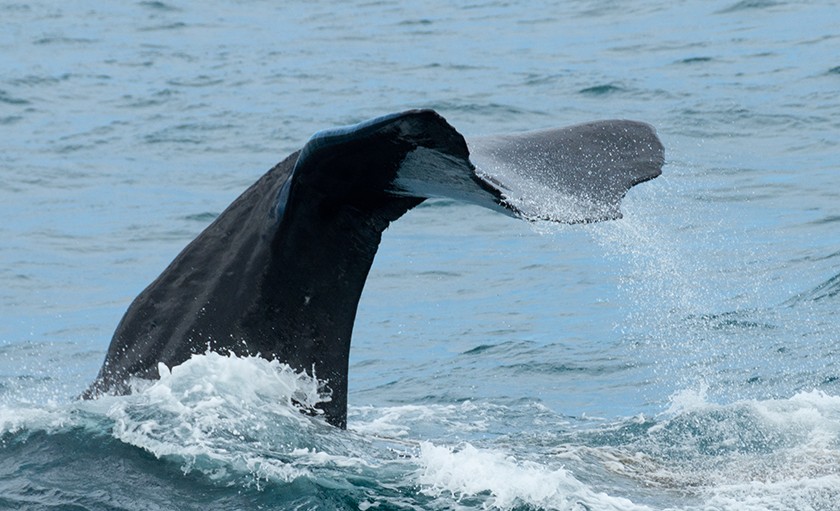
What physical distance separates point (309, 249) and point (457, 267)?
8.19 m

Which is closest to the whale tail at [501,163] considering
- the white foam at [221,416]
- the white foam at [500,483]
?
the white foam at [221,416]

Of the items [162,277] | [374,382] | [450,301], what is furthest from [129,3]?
[162,277]

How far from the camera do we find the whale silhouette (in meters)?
4.82

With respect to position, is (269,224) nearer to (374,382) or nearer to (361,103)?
(374,382)

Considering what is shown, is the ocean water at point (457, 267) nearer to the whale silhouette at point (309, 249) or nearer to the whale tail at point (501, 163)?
the whale silhouette at point (309, 249)

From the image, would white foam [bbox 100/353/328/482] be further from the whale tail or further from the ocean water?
the whale tail

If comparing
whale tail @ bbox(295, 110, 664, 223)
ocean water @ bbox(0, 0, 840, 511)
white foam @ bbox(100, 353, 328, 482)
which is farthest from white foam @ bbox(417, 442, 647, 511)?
whale tail @ bbox(295, 110, 664, 223)

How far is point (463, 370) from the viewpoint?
32.3 ft

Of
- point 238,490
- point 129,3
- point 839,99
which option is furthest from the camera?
point 129,3

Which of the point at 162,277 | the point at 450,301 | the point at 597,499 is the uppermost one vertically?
the point at 162,277

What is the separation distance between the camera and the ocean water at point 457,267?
5.17 metres

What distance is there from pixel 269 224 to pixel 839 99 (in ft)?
48.4

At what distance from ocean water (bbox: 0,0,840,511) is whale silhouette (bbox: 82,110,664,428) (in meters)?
0.12

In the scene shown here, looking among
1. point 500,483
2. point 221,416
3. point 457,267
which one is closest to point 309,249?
point 221,416
